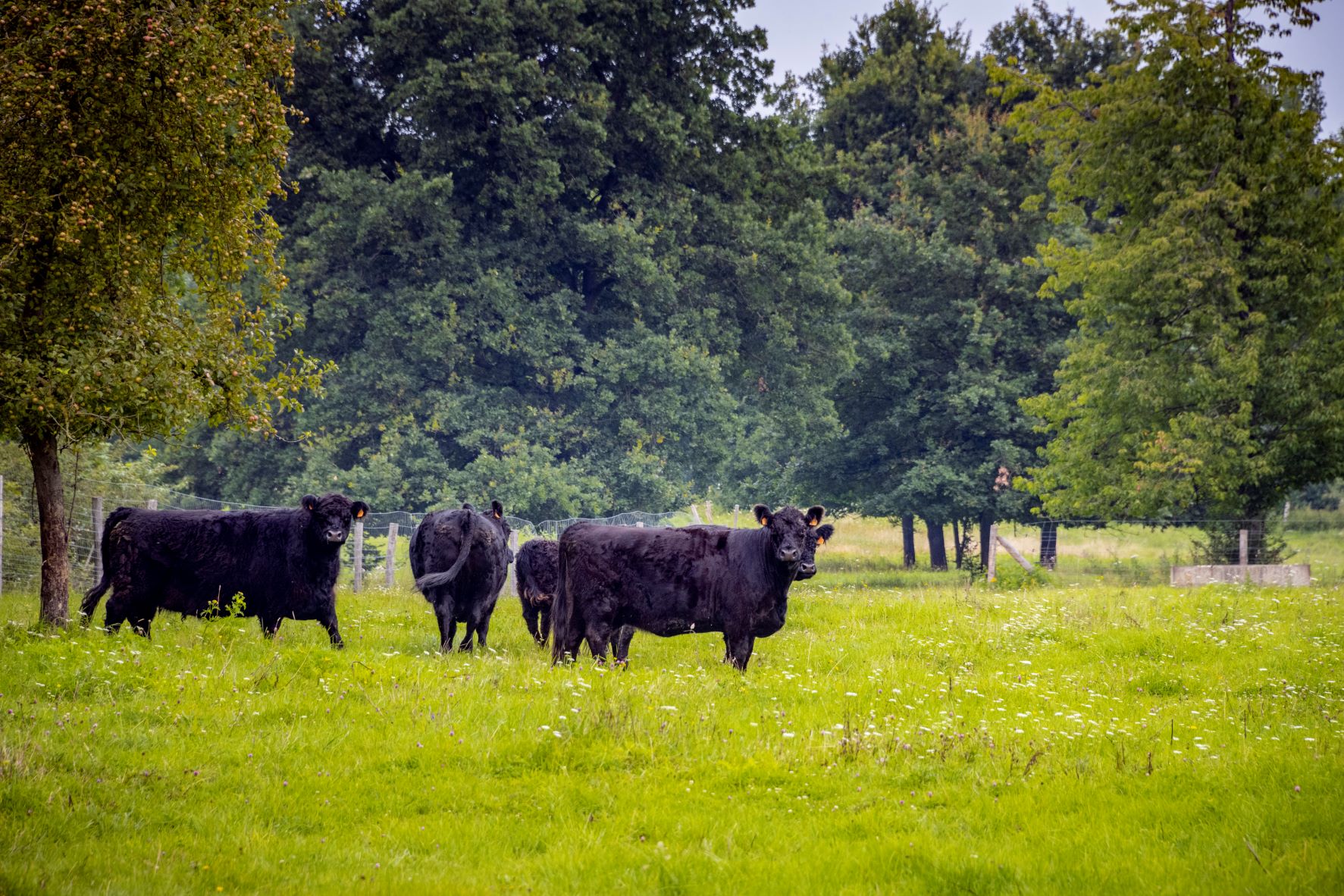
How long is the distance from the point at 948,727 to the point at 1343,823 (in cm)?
288

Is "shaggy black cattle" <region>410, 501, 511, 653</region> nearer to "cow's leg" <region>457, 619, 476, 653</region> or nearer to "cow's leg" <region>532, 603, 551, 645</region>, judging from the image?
"cow's leg" <region>457, 619, 476, 653</region>

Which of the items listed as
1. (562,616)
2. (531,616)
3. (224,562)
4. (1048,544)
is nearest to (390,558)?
(531,616)

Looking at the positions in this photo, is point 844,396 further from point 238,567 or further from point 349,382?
point 238,567

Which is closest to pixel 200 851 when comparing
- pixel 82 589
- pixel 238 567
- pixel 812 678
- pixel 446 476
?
pixel 812 678

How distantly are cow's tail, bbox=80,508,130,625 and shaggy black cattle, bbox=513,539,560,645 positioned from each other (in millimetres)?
5150

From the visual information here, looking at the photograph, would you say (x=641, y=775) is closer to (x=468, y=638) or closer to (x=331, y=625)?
(x=468, y=638)

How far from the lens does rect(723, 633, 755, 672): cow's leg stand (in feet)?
37.4

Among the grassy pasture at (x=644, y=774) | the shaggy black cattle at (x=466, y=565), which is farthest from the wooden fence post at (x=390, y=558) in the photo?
the grassy pasture at (x=644, y=774)

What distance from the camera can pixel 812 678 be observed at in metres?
10.7

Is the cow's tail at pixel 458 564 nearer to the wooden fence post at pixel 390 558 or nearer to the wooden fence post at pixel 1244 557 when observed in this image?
the wooden fence post at pixel 390 558

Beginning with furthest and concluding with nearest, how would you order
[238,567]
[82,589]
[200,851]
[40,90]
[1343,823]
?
1. [82,589]
2. [238,567]
3. [40,90]
4. [1343,823]
5. [200,851]

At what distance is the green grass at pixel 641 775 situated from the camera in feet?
18.6

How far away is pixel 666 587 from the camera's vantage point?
454 inches

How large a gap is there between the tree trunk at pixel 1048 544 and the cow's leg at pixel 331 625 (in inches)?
897
